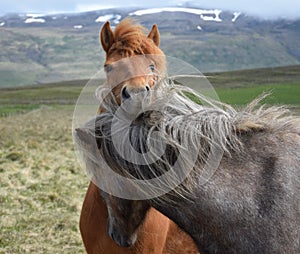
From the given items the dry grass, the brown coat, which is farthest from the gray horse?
the dry grass

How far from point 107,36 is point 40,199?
5.81m

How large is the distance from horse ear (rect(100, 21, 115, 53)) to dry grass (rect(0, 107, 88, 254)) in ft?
11.7

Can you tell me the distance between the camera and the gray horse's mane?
5.92 feet

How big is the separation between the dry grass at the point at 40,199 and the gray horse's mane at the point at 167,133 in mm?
5304

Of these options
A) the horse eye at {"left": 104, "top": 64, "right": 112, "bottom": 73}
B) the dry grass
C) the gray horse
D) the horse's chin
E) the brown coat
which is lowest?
the dry grass

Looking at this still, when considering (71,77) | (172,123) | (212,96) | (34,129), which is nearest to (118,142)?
(172,123)

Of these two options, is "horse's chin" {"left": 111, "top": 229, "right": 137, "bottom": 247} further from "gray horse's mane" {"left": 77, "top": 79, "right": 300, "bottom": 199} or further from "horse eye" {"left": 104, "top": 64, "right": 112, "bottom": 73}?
"horse eye" {"left": 104, "top": 64, "right": 112, "bottom": 73}

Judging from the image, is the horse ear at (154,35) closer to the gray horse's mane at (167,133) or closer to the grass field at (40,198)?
the grass field at (40,198)

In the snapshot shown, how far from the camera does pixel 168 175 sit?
71.4 inches

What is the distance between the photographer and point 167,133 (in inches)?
71.4

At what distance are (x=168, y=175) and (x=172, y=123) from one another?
209mm

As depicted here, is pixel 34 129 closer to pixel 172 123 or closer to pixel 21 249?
pixel 21 249

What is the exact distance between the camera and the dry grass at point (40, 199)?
23.4 feet

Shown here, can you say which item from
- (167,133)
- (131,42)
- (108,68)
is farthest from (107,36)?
(167,133)
